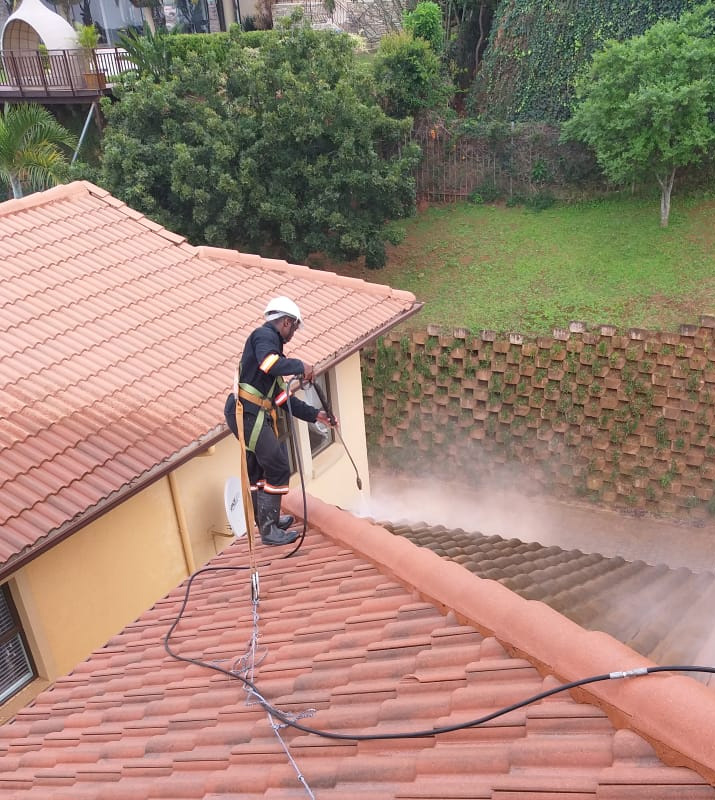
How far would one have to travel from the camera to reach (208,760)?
3340mm

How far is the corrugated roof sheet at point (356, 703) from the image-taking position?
8.13 feet

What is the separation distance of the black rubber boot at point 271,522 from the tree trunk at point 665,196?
1592 cm

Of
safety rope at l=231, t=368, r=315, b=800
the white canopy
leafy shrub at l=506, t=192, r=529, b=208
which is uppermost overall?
the white canopy

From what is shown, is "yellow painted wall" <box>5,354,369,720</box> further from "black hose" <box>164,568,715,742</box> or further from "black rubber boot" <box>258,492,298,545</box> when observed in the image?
"black hose" <box>164,568,715,742</box>

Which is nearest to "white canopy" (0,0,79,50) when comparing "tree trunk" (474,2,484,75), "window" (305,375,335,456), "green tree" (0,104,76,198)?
"green tree" (0,104,76,198)

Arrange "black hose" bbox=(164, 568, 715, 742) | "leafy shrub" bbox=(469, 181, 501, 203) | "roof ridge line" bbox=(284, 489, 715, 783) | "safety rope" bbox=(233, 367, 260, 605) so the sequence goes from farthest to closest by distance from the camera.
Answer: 1. "leafy shrub" bbox=(469, 181, 501, 203)
2. "safety rope" bbox=(233, 367, 260, 605)
3. "black hose" bbox=(164, 568, 715, 742)
4. "roof ridge line" bbox=(284, 489, 715, 783)

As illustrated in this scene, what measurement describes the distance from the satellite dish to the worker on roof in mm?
1377

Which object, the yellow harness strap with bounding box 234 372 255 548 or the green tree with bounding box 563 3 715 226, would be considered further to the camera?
the green tree with bounding box 563 3 715 226

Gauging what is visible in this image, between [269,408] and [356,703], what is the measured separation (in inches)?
97.1

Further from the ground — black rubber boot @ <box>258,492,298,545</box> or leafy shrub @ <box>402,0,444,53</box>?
leafy shrub @ <box>402,0,444,53</box>

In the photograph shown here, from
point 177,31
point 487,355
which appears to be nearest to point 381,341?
point 487,355

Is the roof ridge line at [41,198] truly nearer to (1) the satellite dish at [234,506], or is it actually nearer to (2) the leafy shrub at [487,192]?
(1) the satellite dish at [234,506]

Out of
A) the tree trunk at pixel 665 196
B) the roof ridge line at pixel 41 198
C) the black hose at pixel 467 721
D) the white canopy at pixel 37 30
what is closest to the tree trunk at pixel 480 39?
the tree trunk at pixel 665 196

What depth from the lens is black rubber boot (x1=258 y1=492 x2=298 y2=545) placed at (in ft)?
17.8
